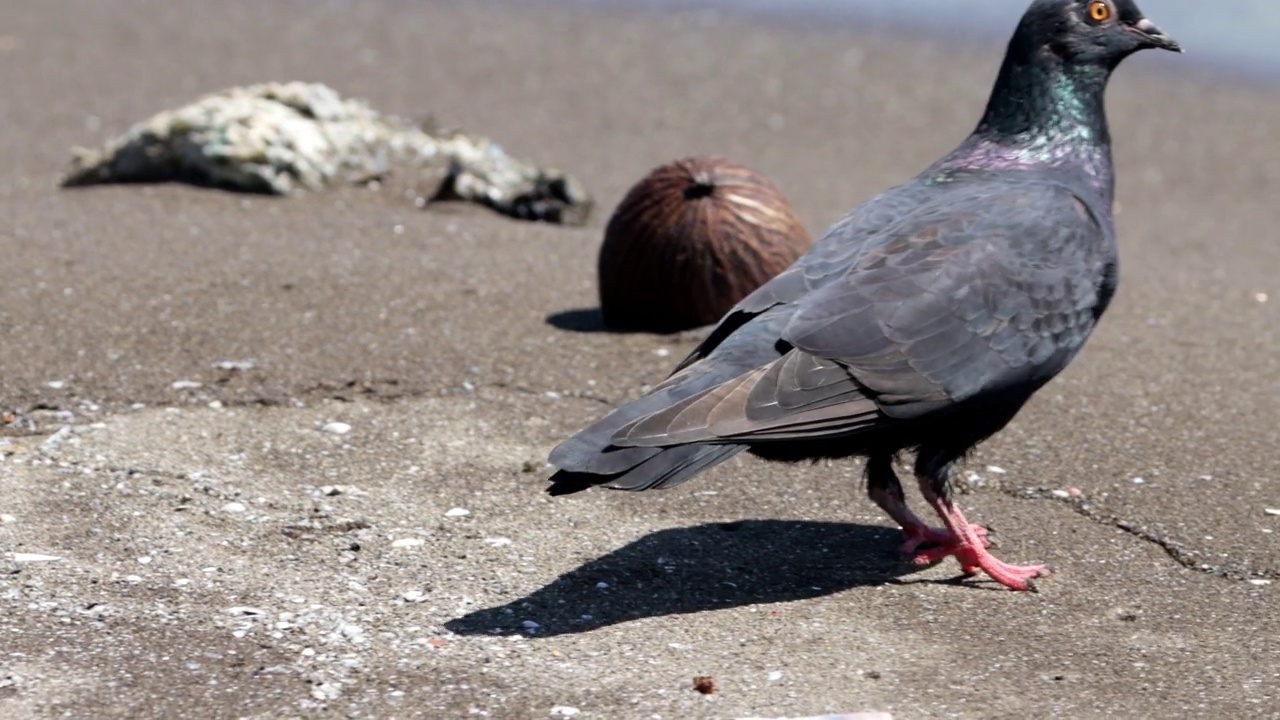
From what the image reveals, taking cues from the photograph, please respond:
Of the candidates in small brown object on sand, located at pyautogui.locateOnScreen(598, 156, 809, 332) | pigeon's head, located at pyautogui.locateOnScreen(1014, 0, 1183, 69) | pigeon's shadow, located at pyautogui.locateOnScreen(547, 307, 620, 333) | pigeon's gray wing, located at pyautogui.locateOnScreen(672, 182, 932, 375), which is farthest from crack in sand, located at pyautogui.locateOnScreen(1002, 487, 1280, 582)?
pigeon's shadow, located at pyautogui.locateOnScreen(547, 307, 620, 333)

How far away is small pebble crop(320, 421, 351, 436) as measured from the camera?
566 cm

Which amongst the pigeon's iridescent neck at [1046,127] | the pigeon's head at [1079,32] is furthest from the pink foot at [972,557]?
the pigeon's head at [1079,32]

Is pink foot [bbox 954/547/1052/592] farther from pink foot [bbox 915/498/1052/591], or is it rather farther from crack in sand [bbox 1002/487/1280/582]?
crack in sand [bbox 1002/487/1280/582]

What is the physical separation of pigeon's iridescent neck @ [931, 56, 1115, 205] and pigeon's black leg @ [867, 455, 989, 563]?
0.99 metres

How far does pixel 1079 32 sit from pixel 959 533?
167 cm

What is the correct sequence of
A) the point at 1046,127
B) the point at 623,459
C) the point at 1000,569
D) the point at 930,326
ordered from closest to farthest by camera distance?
the point at 623,459
the point at 930,326
the point at 1000,569
the point at 1046,127

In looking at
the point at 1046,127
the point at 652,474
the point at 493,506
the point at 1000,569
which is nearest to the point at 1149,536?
the point at 1000,569

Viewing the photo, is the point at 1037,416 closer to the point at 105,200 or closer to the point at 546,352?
the point at 546,352

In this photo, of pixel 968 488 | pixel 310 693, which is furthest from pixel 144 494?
pixel 968 488

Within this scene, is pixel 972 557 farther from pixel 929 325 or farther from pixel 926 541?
pixel 929 325

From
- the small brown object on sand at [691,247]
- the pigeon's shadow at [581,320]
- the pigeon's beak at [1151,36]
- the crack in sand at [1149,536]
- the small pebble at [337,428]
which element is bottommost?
the crack in sand at [1149,536]

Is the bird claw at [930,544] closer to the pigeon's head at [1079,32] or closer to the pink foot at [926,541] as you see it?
the pink foot at [926,541]

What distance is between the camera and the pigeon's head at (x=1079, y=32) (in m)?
5.18

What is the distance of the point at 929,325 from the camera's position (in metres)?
4.48
